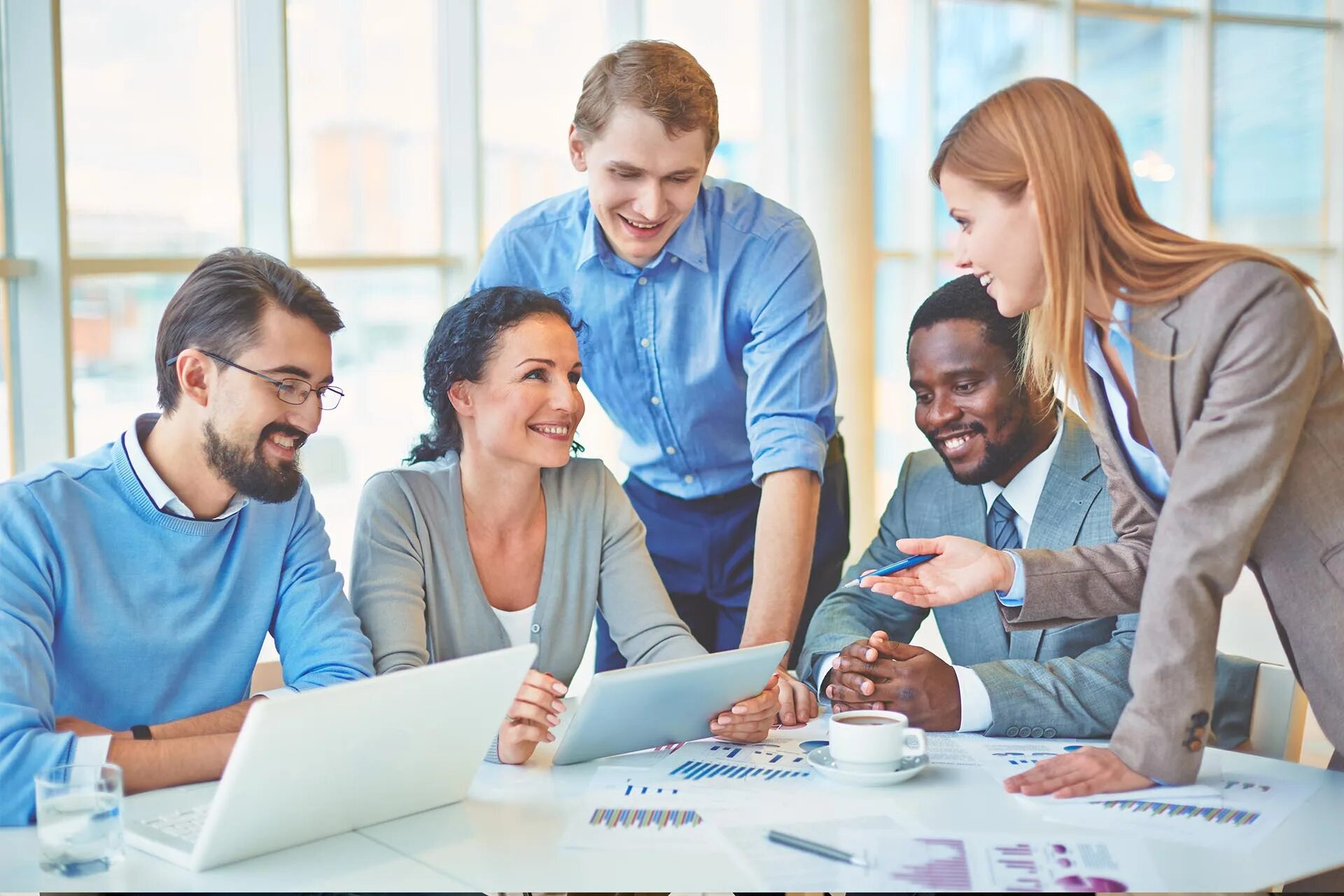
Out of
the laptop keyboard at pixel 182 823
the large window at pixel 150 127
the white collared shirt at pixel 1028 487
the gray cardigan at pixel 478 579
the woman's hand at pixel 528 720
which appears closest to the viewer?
the laptop keyboard at pixel 182 823

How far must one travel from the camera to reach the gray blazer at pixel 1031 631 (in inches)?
77.8

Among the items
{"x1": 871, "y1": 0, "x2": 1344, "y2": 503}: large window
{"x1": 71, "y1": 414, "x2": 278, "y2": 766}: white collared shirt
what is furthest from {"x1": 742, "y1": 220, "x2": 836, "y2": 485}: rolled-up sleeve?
{"x1": 871, "y1": 0, "x2": 1344, "y2": 503}: large window

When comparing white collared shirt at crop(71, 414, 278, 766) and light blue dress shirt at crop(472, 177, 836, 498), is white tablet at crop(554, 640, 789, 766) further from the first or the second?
light blue dress shirt at crop(472, 177, 836, 498)

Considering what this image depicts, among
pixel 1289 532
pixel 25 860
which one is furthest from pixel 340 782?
pixel 1289 532

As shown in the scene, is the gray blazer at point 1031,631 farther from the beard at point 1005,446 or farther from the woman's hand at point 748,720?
the woman's hand at point 748,720

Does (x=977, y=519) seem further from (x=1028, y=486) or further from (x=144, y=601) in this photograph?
(x=144, y=601)

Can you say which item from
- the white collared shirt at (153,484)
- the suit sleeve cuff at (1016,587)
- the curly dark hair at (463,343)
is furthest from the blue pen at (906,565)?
the white collared shirt at (153,484)

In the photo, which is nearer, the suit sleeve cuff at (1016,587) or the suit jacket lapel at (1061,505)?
the suit sleeve cuff at (1016,587)

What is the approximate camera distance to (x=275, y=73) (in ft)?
14.4

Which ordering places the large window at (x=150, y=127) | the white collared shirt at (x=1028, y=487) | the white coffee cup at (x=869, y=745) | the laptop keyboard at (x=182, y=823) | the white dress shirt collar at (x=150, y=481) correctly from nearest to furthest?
the laptop keyboard at (x=182, y=823)
the white coffee cup at (x=869, y=745)
the white dress shirt collar at (x=150, y=481)
the white collared shirt at (x=1028, y=487)
the large window at (x=150, y=127)

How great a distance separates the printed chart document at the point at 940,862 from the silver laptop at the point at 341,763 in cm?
35

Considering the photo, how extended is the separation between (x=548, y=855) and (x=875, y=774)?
459 millimetres

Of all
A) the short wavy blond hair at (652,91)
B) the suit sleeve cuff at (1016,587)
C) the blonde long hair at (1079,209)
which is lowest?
the suit sleeve cuff at (1016,587)

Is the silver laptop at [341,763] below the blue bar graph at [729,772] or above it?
above
